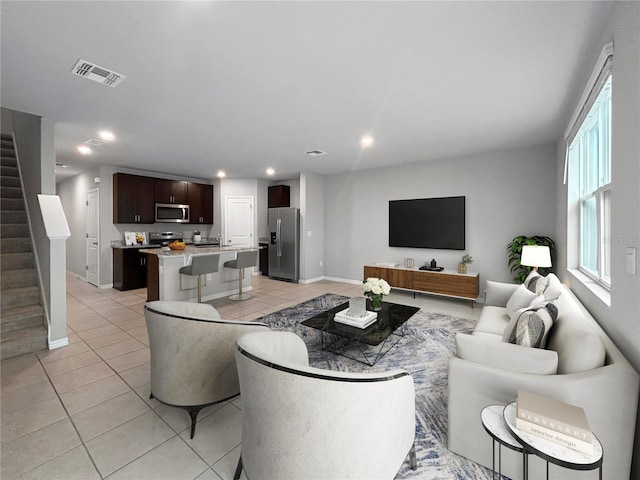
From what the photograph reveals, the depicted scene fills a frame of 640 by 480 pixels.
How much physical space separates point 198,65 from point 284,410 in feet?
8.24

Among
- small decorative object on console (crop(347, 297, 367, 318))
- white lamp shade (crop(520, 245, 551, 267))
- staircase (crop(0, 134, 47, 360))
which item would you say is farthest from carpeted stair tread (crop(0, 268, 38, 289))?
white lamp shade (crop(520, 245, 551, 267))

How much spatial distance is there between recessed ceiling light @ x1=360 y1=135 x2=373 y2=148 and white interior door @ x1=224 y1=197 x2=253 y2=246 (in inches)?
163

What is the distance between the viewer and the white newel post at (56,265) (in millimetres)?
3023

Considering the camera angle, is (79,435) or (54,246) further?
(54,246)

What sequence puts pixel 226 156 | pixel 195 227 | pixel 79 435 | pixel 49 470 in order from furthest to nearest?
pixel 195 227 < pixel 226 156 < pixel 79 435 < pixel 49 470

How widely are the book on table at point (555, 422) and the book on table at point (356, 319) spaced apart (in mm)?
1511

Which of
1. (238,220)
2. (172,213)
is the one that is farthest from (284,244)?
(172,213)

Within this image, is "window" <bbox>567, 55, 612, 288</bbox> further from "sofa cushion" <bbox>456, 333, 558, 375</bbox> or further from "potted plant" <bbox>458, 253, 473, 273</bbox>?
"potted plant" <bbox>458, 253, 473, 273</bbox>

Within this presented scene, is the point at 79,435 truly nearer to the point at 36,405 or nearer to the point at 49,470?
the point at 49,470

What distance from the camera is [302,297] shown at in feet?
17.0

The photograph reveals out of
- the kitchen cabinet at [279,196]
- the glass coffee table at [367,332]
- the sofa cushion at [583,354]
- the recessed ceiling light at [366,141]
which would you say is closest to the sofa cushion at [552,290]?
the sofa cushion at [583,354]

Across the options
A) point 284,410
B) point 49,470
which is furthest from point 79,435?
point 284,410

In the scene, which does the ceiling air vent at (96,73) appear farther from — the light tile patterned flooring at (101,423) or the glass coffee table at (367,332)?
the glass coffee table at (367,332)

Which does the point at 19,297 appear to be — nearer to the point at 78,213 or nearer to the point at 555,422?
the point at 78,213
